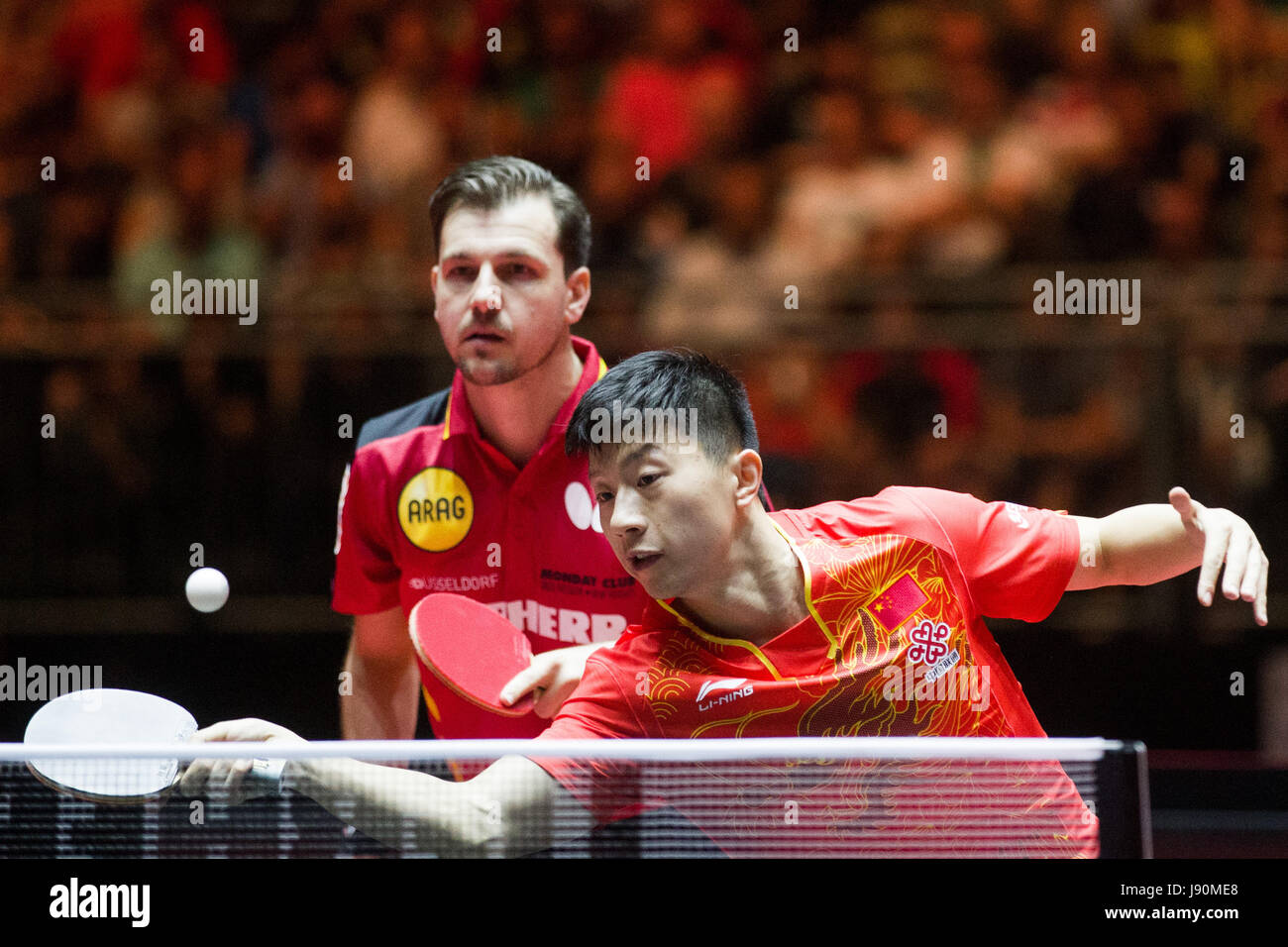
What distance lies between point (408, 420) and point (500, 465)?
0.34 meters

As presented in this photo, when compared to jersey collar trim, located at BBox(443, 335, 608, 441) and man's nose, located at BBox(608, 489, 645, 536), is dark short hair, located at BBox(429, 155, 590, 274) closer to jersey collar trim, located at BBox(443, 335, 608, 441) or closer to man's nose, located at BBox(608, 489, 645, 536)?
jersey collar trim, located at BBox(443, 335, 608, 441)

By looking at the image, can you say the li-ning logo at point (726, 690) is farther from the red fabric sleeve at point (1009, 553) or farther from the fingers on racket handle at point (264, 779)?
the fingers on racket handle at point (264, 779)

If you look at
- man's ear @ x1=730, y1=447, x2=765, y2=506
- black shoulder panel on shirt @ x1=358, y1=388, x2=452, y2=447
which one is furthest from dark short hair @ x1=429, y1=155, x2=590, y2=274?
man's ear @ x1=730, y1=447, x2=765, y2=506

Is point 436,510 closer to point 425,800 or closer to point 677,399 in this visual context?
point 677,399

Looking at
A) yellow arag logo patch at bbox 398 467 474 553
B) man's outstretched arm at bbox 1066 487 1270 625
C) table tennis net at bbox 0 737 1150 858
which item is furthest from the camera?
yellow arag logo patch at bbox 398 467 474 553

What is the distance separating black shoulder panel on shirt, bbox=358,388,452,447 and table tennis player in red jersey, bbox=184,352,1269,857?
1.11 meters

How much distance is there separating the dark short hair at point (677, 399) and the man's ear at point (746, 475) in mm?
23

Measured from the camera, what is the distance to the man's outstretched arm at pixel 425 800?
7.10ft

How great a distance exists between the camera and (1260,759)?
14.2 ft

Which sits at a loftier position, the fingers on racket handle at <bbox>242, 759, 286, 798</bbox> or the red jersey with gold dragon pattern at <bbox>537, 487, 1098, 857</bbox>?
the red jersey with gold dragon pattern at <bbox>537, 487, 1098, 857</bbox>

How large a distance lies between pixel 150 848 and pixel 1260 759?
3254 mm

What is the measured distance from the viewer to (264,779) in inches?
84.8

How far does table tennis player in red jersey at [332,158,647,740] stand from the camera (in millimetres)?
3508
